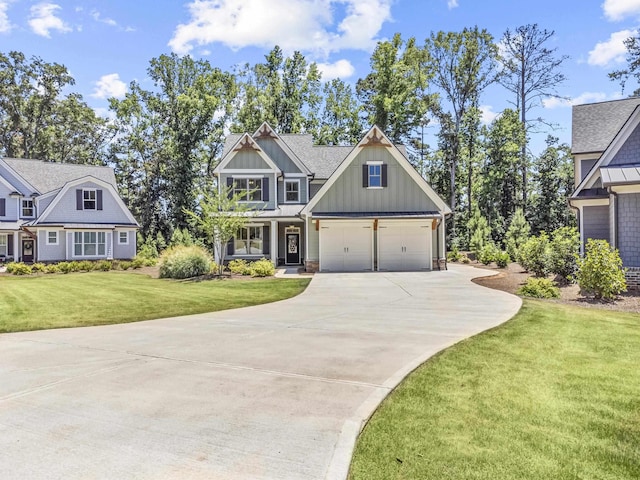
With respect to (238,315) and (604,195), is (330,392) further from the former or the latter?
(604,195)

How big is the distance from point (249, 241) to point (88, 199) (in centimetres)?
1373


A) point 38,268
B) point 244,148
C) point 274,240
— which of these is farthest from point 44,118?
point 274,240

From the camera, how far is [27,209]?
31.2m

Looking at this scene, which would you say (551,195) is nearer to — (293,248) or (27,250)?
(293,248)

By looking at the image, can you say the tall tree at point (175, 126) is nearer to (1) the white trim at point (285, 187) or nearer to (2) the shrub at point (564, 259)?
(1) the white trim at point (285, 187)

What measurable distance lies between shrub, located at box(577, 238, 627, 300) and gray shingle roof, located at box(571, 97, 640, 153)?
36.2ft

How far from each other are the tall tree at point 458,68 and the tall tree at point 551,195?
265 inches

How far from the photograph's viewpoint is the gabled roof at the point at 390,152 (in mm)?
22297

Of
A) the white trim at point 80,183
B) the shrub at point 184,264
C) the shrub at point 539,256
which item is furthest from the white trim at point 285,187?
the shrub at point 539,256

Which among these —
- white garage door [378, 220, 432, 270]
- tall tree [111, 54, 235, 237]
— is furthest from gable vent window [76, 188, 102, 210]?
white garage door [378, 220, 432, 270]

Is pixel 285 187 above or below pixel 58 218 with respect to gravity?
above

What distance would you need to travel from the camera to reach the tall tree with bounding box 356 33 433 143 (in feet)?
122

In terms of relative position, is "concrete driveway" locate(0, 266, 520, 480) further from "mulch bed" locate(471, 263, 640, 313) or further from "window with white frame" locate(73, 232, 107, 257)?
"window with white frame" locate(73, 232, 107, 257)

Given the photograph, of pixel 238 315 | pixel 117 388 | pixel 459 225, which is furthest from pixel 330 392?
pixel 459 225
